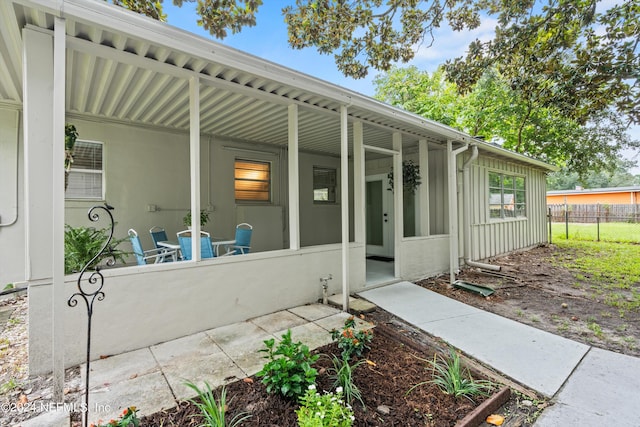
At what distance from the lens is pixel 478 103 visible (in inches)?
512

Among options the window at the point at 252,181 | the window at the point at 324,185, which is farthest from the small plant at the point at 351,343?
the window at the point at 324,185

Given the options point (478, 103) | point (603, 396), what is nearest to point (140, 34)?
point (603, 396)

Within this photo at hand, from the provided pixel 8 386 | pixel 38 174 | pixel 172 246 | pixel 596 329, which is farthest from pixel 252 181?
pixel 596 329

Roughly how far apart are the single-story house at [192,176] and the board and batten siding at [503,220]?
0.24ft

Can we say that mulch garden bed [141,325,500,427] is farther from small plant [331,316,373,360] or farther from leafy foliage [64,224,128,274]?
leafy foliage [64,224,128,274]

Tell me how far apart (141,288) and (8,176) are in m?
3.18

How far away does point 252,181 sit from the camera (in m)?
6.30

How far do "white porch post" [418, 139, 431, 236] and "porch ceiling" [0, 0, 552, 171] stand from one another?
0.28 metres

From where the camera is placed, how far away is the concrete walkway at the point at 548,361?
76.5 inches

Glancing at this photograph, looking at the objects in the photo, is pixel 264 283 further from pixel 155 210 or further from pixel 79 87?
pixel 79 87

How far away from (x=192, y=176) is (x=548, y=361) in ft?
12.4

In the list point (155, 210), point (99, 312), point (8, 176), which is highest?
point (8, 176)

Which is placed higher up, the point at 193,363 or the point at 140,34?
the point at 140,34

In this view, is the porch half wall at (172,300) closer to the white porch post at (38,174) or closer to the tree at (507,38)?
the white porch post at (38,174)
